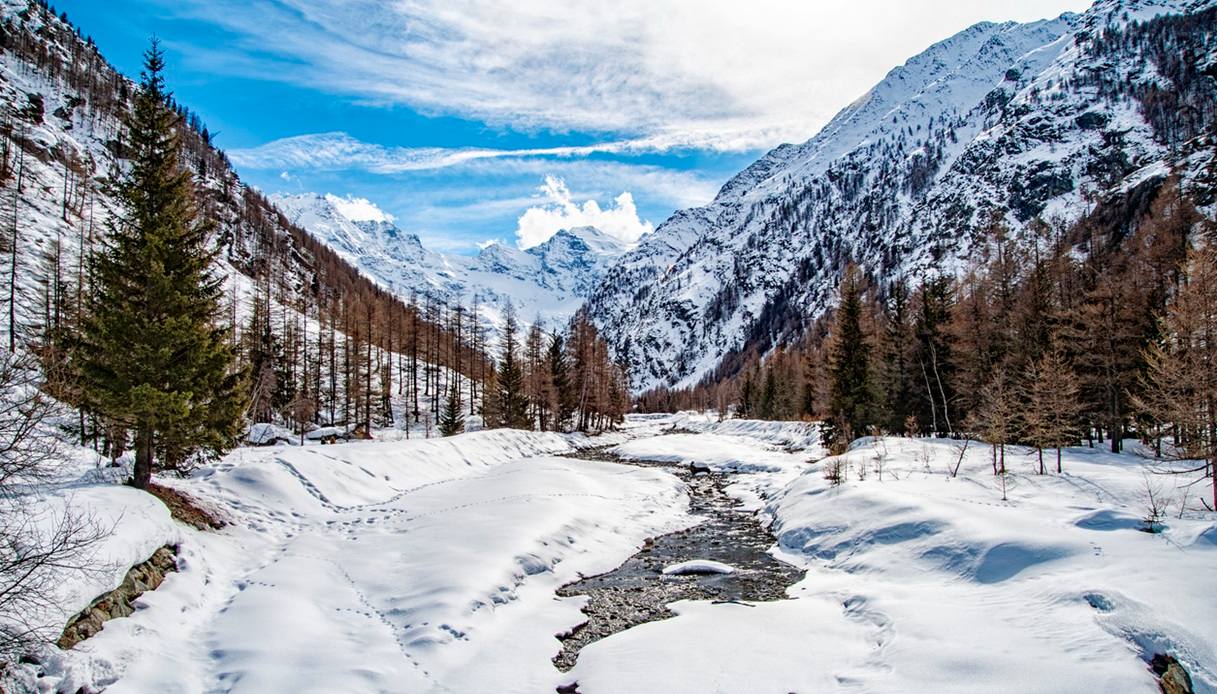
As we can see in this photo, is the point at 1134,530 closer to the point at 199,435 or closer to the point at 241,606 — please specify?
the point at 241,606

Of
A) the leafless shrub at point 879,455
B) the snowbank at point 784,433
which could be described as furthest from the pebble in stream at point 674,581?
the snowbank at point 784,433

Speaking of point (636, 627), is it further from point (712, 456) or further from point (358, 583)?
point (712, 456)

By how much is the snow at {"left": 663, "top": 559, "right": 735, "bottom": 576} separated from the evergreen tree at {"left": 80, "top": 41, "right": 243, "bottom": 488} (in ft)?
43.1

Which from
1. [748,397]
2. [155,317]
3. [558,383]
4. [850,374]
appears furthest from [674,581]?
[748,397]

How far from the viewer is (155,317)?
1498 cm

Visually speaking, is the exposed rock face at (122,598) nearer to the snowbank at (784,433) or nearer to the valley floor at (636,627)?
the valley floor at (636,627)

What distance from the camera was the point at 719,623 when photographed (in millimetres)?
11078

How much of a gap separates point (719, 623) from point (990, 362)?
38.7 meters

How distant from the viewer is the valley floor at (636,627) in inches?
322

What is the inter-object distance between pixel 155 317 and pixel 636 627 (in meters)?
14.6

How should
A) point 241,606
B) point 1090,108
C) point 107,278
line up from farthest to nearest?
point 1090,108, point 107,278, point 241,606

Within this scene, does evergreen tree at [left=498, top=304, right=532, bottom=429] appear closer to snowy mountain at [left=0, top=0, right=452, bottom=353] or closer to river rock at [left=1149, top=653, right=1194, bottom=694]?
snowy mountain at [left=0, top=0, right=452, bottom=353]

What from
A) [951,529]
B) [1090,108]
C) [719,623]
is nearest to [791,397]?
[951,529]

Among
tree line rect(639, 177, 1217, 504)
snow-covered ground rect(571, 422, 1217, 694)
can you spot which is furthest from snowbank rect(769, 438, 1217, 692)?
tree line rect(639, 177, 1217, 504)
